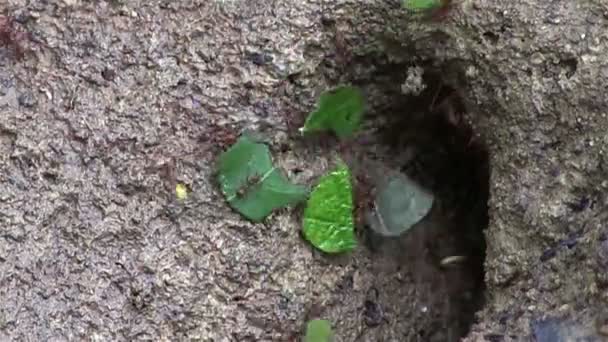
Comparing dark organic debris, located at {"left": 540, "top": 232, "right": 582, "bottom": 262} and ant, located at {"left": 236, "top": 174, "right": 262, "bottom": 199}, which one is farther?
ant, located at {"left": 236, "top": 174, "right": 262, "bottom": 199}

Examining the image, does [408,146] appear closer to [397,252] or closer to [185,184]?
[397,252]

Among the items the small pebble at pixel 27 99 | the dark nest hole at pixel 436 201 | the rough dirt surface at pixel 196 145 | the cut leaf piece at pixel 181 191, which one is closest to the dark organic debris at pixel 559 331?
the rough dirt surface at pixel 196 145

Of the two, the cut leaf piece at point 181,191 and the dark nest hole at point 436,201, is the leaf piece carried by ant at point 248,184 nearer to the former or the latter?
the cut leaf piece at point 181,191

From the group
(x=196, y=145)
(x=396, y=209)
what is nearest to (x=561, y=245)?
(x=396, y=209)

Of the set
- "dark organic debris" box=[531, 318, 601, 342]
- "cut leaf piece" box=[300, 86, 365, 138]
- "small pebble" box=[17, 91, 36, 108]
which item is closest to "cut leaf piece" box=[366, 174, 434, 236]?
"cut leaf piece" box=[300, 86, 365, 138]

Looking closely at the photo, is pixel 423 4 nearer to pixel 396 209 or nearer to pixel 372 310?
pixel 396 209

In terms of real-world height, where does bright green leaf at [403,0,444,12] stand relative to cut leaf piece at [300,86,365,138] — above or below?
above

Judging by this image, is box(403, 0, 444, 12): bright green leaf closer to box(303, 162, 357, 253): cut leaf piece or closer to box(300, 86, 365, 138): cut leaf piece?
box(300, 86, 365, 138): cut leaf piece
